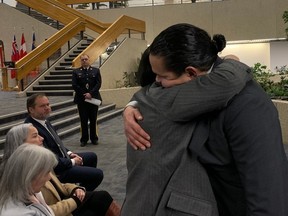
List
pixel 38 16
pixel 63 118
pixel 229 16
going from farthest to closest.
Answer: pixel 229 16, pixel 38 16, pixel 63 118

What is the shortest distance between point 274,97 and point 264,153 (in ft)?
23.5

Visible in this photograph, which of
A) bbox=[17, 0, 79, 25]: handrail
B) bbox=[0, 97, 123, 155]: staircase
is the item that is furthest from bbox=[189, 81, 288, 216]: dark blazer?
bbox=[17, 0, 79, 25]: handrail

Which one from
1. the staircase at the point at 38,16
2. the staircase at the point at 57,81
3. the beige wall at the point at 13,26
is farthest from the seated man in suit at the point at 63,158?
the staircase at the point at 38,16

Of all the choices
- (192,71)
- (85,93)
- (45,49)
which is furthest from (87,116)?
(192,71)

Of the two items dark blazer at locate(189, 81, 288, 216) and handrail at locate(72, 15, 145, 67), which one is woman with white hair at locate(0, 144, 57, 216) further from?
handrail at locate(72, 15, 145, 67)

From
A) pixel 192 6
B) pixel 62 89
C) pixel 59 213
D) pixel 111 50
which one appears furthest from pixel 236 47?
pixel 59 213

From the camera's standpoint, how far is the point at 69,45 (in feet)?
45.3

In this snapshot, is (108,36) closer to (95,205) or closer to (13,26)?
(13,26)

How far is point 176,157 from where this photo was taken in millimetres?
1012

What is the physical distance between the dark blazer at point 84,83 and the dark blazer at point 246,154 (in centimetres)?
594

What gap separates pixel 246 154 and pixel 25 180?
1339 millimetres

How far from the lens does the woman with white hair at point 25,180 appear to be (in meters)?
1.97

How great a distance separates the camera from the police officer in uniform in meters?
6.88

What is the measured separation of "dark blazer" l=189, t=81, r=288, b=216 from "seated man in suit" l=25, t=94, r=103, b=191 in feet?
8.53
